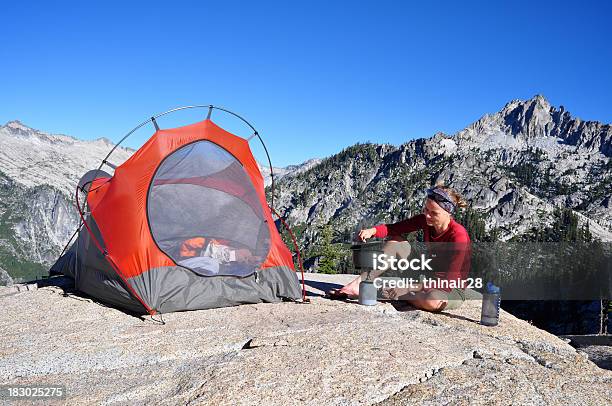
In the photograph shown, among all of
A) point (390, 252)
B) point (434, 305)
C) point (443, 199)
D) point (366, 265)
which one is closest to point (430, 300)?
point (434, 305)

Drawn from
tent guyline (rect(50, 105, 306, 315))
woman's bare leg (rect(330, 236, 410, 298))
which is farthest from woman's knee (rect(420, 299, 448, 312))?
tent guyline (rect(50, 105, 306, 315))

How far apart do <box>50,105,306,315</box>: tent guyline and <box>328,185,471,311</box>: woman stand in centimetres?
202

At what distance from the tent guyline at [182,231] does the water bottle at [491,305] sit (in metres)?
3.23

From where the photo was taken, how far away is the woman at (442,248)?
774cm

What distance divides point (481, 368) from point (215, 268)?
5.19m

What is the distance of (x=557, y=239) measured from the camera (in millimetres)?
170625

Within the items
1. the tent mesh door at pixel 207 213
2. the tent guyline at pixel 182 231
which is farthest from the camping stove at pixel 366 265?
the tent mesh door at pixel 207 213

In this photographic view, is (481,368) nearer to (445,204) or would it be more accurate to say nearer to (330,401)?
(330,401)

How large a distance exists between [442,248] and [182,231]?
16.2 ft

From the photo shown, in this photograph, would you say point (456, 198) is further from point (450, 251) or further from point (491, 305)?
point (491, 305)

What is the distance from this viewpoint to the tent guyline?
830 centimetres

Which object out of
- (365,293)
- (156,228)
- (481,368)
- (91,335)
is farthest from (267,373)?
(156,228)

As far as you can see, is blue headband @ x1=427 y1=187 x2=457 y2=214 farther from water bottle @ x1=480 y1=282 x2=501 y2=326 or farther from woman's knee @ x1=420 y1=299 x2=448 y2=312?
woman's knee @ x1=420 y1=299 x2=448 y2=312

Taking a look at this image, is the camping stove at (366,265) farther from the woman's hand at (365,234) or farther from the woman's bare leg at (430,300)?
the woman's bare leg at (430,300)
